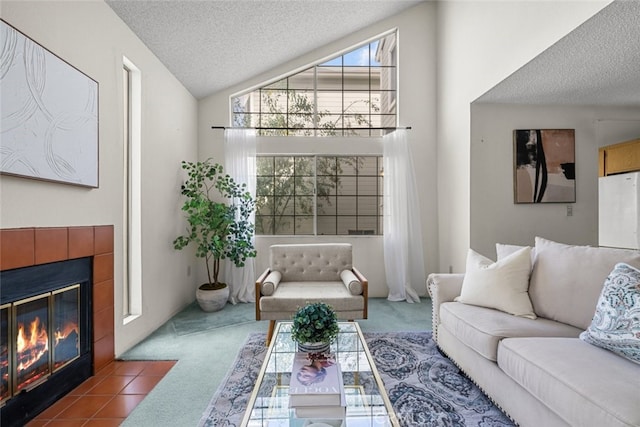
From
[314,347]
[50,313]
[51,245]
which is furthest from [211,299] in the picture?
[314,347]

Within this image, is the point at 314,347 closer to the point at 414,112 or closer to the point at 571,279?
the point at 571,279

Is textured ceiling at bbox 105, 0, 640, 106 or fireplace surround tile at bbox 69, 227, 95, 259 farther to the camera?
textured ceiling at bbox 105, 0, 640, 106

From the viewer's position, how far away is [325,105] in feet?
15.1

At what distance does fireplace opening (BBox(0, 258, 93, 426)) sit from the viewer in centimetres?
166

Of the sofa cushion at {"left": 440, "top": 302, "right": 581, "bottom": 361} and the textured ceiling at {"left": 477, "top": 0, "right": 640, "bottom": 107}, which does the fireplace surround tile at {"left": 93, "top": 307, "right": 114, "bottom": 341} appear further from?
the textured ceiling at {"left": 477, "top": 0, "right": 640, "bottom": 107}

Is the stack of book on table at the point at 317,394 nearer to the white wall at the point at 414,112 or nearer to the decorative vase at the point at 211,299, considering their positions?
the decorative vase at the point at 211,299

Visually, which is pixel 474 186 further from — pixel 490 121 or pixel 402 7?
pixel 402 7

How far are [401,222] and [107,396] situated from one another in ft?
11.1

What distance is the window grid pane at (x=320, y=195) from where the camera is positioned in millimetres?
4520

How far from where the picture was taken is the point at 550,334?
1.83 metres

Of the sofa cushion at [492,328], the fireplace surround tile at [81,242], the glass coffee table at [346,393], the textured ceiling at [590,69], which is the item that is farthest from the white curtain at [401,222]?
the fireplace surround tile at [81,242]

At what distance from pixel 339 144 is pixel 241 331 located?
261 centimetres

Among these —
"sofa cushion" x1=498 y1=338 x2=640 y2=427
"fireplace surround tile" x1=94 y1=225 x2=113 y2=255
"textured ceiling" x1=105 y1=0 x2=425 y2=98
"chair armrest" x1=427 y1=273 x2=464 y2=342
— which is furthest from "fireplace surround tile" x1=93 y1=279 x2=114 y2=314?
"sofa cushion" x1=498 y1=338 x2=640 y2=427

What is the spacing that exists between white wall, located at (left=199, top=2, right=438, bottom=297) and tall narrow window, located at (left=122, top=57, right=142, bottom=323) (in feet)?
4.89
